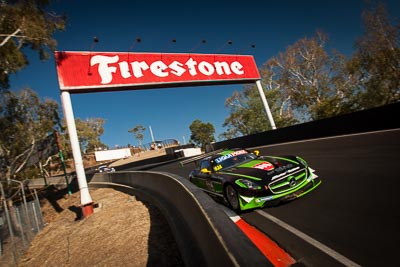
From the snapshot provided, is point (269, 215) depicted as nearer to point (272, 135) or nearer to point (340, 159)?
point (340, 159)

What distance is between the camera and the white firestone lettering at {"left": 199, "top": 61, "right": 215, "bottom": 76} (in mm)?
18505

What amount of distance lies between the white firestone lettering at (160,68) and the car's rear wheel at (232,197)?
421 inches

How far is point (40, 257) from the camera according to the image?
9297 mm

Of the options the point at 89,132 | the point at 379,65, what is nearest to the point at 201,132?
the point at 89,132

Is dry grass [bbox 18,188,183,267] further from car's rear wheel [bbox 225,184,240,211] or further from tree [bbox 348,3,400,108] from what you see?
tree [bbox 348,3,400,108]

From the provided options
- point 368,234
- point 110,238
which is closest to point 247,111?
point 110,238

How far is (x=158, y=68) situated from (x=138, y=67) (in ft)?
4.34

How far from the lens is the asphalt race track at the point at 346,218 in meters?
3.36

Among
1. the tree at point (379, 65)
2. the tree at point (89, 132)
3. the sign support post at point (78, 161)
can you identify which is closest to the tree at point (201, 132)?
the tree at point (89, 132)

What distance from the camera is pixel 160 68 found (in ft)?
55.3

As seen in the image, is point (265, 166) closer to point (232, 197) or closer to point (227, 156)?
point (232, 197)

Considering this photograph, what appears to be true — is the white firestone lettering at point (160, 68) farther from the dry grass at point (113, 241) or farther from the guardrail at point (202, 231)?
the guardrail at point (202, 231)

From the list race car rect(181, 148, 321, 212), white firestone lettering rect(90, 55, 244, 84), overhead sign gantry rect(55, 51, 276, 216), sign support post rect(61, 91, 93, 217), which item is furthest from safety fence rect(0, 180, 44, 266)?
race car rect(181, 148, 321, 212)

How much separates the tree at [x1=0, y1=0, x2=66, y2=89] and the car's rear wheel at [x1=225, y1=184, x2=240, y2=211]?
15.6m
